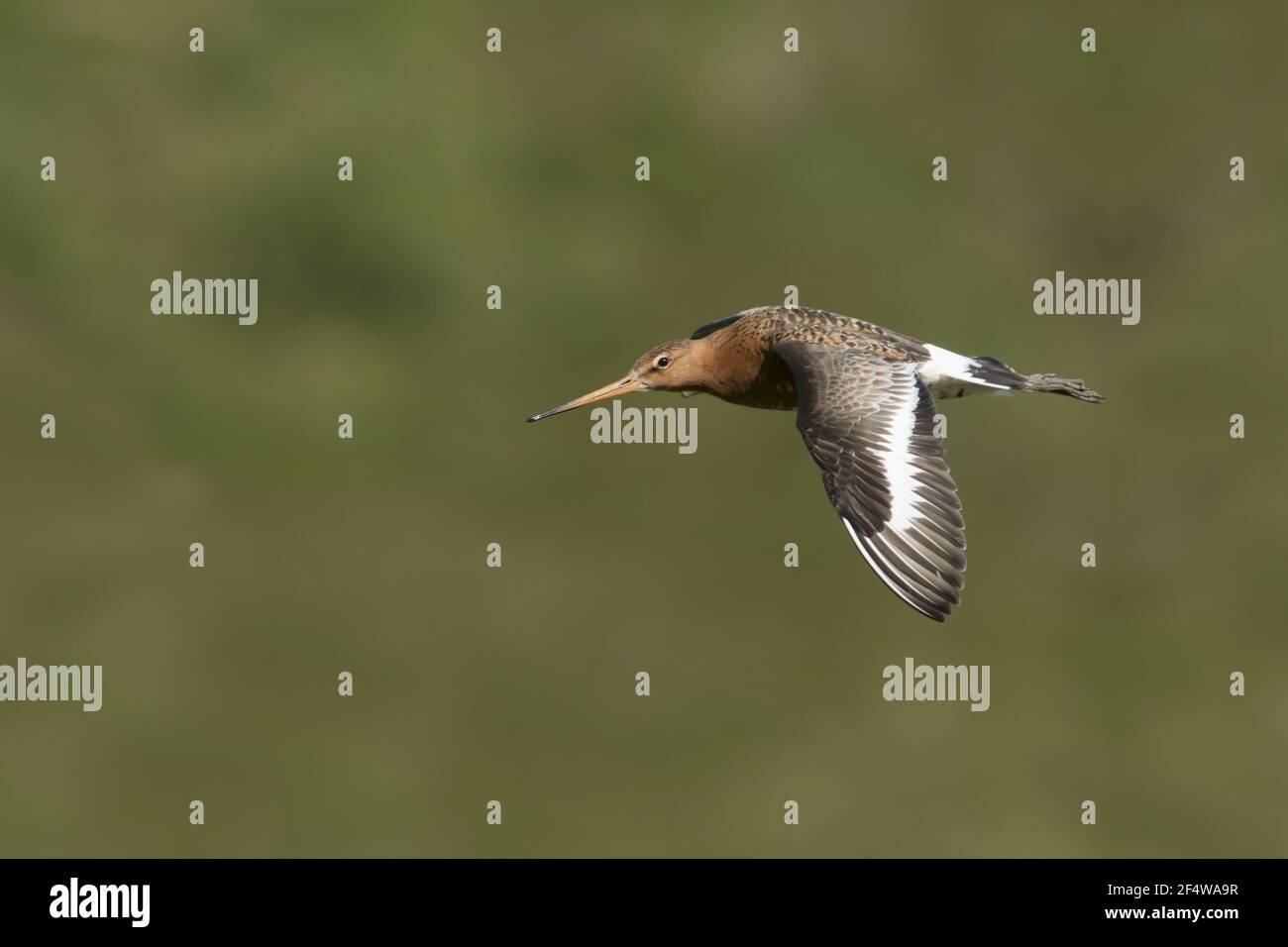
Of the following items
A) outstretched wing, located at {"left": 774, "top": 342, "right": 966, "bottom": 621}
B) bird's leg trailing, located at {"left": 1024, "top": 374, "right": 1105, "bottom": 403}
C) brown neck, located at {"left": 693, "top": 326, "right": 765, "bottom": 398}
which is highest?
brown neck, located at {"left": 693, "top": 326, "right": 765, "bottom": 398}

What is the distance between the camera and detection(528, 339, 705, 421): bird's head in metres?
14.8

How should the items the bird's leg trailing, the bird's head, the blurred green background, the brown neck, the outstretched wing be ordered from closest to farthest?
the outstretched wing → the bird's leg trailing → the brown neck → the bird's head → the blurred green background

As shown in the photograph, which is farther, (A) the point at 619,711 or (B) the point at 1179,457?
(B) the point at 1179,457

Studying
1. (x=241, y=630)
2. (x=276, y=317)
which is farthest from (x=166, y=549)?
Answer: (x=276, y=317)

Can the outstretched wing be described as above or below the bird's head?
below

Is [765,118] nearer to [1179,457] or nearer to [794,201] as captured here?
[794,201]

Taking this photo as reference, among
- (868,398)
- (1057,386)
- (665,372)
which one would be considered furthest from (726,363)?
(1057,386)

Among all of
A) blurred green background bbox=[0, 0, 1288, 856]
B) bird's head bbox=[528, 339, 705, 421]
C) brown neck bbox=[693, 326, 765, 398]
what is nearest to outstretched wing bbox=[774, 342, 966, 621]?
brown neck bbox=[693, 326, 765, 398]

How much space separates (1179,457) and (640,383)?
24.6m

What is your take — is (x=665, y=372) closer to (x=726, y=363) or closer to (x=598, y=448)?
(x=726, y=363)

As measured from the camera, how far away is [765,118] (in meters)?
39.9

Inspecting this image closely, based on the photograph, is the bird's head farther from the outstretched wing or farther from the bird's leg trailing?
the bird's leg trailing

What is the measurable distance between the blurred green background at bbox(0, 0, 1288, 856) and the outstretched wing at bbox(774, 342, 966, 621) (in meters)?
Answer: 18.6

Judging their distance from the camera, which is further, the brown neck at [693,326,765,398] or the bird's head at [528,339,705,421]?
the bird's head at [528,339,705,421]
